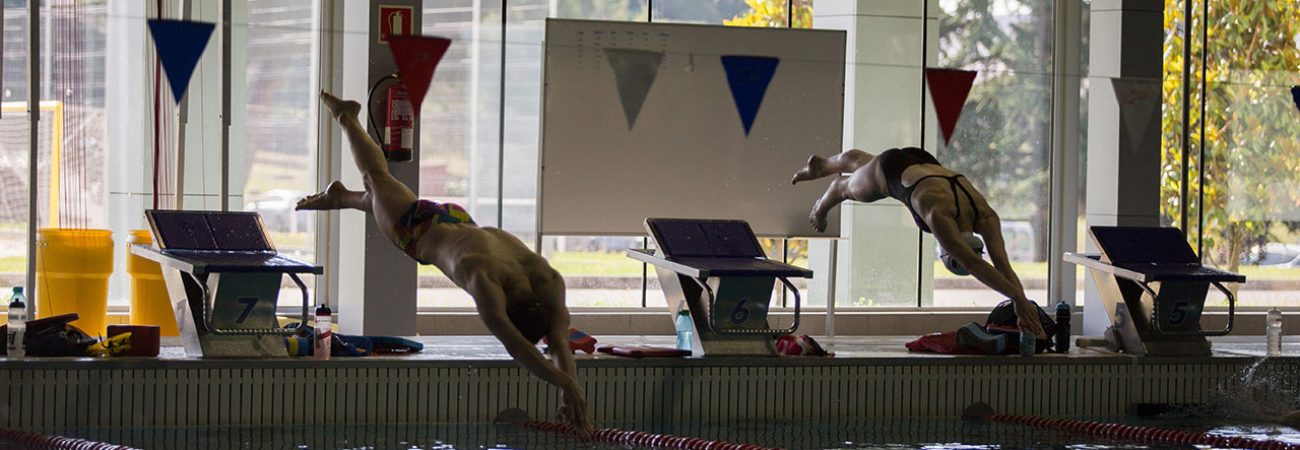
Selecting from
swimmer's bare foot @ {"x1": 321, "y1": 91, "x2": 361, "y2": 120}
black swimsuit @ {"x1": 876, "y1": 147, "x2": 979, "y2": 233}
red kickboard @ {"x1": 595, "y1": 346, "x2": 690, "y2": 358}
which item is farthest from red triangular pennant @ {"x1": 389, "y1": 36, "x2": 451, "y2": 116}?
black swimsuit @ {"x1": 876, "y1": 147, "x2": 979, "y2": 233}

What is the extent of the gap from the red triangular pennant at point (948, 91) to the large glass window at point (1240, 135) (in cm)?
487

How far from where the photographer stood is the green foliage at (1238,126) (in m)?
13.5

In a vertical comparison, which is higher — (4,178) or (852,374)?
(4,178)

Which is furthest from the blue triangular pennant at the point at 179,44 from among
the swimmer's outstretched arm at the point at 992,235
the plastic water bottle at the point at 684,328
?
the swimmer's outstretched arm at the point at 992,235

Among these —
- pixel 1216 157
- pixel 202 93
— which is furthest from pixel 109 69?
pixel 1216 157

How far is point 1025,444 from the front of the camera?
288 inches

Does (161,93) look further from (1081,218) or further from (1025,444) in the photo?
(1081,218)

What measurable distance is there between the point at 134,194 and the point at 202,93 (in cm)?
96

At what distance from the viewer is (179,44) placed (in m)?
7.60

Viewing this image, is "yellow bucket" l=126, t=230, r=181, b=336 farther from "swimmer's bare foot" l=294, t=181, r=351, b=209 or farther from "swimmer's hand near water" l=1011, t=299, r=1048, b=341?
"swimmer's hand near water" l=1011, t=299, r=1048, b=341

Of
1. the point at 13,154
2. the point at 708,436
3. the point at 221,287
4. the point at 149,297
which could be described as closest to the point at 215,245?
the point at 221,287

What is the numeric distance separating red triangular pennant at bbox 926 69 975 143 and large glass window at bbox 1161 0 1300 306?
4869mm

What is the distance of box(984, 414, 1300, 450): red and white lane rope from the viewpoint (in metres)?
7.24

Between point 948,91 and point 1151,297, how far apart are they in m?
1.63
